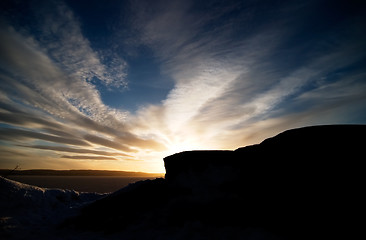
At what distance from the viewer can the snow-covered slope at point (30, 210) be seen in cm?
816

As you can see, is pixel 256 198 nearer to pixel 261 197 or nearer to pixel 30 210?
pixel 261 197

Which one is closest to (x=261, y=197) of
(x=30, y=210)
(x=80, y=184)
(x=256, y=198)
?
(x=256, y=198)

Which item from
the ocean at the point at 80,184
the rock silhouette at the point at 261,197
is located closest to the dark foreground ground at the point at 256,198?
the rock silhouette at the point at 261,197

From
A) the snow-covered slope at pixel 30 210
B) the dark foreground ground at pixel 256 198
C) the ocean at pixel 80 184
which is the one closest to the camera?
the dark foreground ground at pixel 256 198

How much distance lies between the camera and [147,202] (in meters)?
10.8

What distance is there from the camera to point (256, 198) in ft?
26.7

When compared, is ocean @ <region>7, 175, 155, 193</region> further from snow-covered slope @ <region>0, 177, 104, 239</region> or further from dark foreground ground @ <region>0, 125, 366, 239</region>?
dark foreground ground @ <region>0, 125, 366, 239</region>

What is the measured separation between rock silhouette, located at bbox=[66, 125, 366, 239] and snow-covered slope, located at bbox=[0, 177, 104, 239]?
1804 millimetres

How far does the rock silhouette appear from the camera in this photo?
18.6ft

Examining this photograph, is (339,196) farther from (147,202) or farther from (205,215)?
(147,202)

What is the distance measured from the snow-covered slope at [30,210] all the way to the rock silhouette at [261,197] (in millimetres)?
1804

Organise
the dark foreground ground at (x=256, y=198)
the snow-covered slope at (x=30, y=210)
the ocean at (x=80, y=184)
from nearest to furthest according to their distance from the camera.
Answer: the dark foreground ground at (x=256, y=198), the snow-covered slope at (x=30, y=210), the ocean at (x=80, y=184)

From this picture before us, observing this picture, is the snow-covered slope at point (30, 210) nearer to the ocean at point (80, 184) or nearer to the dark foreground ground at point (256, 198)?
the dark foreground ground at point (256, 198)

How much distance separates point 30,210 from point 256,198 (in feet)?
46.1
